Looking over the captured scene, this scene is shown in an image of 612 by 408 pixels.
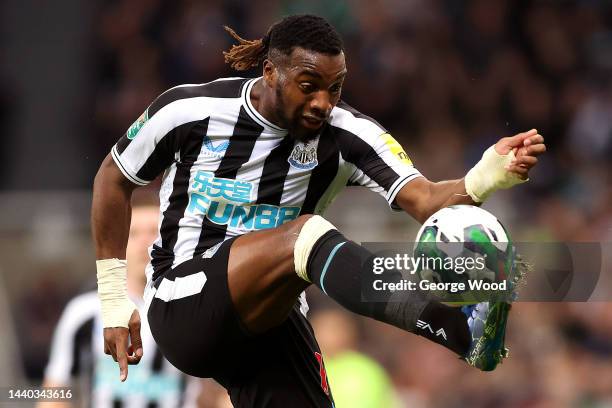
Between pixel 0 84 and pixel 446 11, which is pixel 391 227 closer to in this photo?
pixel 446 11

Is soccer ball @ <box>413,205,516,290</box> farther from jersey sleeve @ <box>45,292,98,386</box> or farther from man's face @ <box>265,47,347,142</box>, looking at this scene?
jersey sleeve @ <box>45,292,98,386</box>

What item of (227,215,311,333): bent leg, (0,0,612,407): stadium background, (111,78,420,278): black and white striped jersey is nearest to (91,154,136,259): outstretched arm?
(111,78,420,278): black and white striped jersey

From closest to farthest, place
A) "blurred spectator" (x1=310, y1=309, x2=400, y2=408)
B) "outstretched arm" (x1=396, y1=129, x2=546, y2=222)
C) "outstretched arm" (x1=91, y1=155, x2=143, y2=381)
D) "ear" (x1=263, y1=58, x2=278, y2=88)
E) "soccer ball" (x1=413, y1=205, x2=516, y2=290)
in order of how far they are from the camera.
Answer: "soccer ball" (x1=413, y1=205, x2=516, y2=290) → "outstretched arm" (x1=396, y1=129, x2=546, y2=222) → "ear" (x1=263, y1=58, x2=278, y2=88) → "outstretched arm" (x1=91, y1=155, x2=143, y2=381) → "blurred spectator" (x1=310, y1=309, x2=400, y2=408)

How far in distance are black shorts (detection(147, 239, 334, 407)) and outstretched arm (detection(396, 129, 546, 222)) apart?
28.6 inches

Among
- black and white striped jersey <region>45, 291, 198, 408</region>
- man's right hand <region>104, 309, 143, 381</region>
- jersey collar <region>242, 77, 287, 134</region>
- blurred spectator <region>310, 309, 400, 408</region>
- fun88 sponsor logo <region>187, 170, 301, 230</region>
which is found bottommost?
blurred spectator <region>310, 309, 400, 408</region>

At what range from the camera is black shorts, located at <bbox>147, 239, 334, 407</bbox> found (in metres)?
4.27

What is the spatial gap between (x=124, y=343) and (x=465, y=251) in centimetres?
159

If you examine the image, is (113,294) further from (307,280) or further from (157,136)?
(307,280)

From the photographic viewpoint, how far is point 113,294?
183 inches

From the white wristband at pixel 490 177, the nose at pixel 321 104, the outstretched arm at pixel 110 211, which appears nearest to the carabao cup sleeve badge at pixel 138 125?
the outstretched arm at pixel 110 211

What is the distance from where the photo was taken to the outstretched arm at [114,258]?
4.60 meters

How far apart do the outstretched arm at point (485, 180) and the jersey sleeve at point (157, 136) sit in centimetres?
95

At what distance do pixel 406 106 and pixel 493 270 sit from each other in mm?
6816

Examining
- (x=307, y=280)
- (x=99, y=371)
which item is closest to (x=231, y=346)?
(x=307, y=280)
